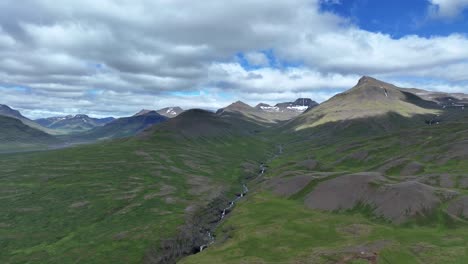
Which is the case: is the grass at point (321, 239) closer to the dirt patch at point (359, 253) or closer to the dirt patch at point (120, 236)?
the dirt patch at point (359, 253)

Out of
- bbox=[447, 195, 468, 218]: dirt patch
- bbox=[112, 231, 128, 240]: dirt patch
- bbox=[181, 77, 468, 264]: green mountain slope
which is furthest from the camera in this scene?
bbox=[112, 231, 128, 240]: dirt patch

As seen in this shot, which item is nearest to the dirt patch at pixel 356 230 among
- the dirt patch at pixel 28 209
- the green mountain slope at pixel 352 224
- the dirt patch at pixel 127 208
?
the green mountain slope at pixel 352 224

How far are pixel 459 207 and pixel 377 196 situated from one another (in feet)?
97.9

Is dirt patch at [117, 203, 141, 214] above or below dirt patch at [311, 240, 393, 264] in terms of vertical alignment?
below

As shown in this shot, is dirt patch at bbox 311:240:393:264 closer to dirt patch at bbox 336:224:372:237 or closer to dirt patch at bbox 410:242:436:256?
dirt patch at bbox 410:242:436:256

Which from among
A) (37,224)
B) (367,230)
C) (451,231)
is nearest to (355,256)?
(367,230)

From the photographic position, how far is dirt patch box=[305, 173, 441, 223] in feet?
451

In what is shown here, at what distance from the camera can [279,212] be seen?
534 feet

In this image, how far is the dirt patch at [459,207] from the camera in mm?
130837

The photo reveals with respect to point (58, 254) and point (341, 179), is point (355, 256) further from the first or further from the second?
point (58, 254)

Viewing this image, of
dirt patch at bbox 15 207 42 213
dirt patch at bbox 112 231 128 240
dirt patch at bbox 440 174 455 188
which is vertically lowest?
dirt patch at bbox 112 231 128 240

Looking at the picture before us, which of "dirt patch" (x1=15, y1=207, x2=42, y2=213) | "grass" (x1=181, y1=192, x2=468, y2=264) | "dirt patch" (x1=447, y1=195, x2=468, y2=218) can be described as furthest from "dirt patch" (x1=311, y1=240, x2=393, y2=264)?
"dirt patch" (x1=15, y1=207, x2=42, y2=213)

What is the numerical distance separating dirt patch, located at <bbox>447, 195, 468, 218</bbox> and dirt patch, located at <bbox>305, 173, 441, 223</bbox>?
456 centimetres

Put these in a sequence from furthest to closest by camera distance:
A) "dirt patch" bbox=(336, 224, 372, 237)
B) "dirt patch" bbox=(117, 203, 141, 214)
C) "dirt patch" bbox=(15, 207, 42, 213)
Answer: "dirt patch" bbox=(117, 203, 141, 214) < "dirt patch" bbox=(15, 207, 42, 213) < "dirt patch" bbox=(336, 224, 372, 237)
